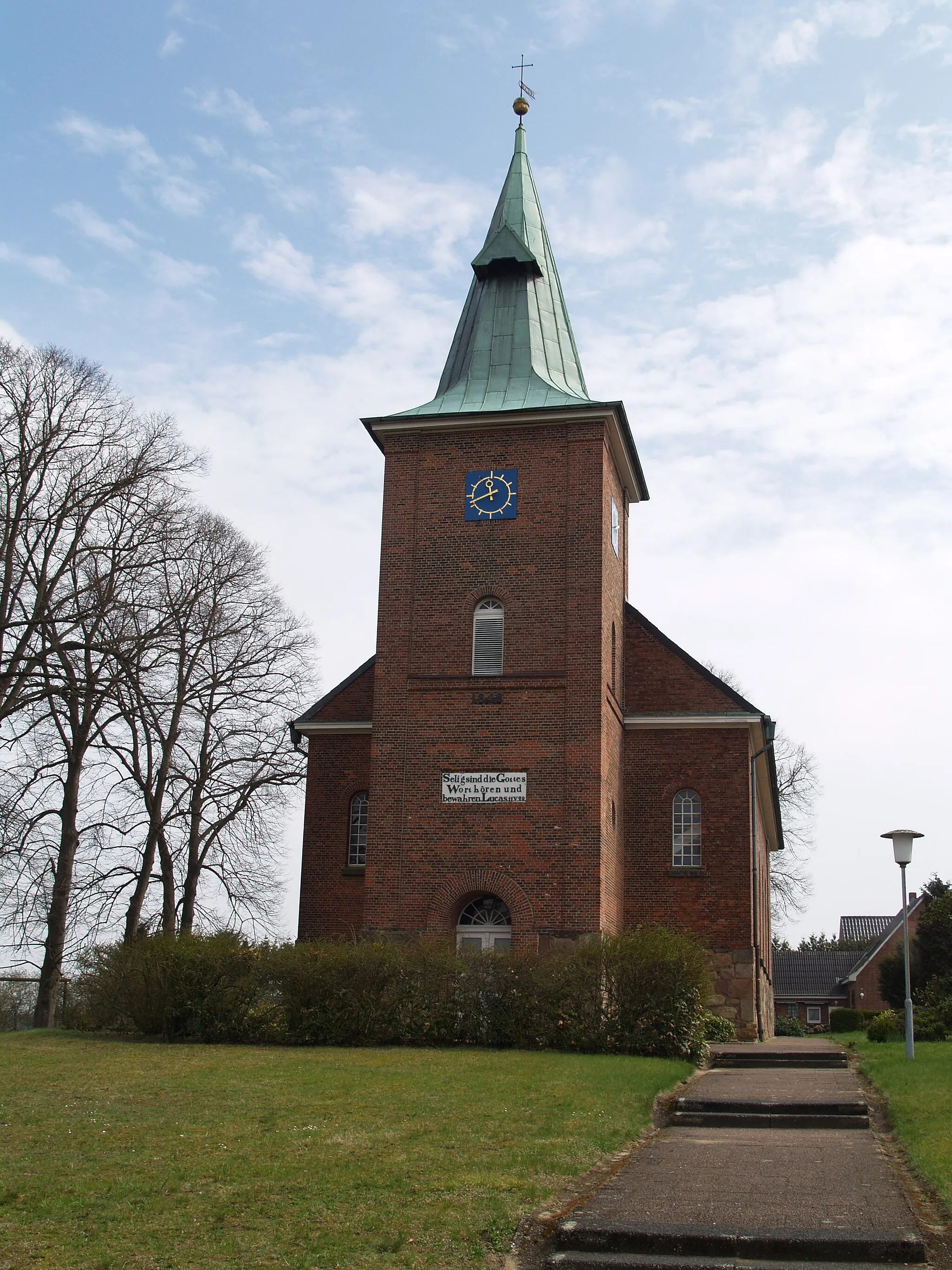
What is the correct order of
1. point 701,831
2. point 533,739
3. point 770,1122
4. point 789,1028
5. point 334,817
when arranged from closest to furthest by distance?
point 770,1122 < point 533,739 < point 701,831 < point 334,817 < point 789,1028

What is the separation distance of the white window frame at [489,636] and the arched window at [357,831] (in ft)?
14.8

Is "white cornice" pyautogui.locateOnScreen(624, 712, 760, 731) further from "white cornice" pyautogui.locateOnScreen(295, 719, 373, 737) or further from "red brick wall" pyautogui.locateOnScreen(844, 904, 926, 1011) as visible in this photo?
"red brick wall" pyautogui.locateOnScreen(844, 904, 926, 1011)

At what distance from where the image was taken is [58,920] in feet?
84.9

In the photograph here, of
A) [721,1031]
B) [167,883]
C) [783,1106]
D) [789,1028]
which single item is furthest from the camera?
[789,1028]

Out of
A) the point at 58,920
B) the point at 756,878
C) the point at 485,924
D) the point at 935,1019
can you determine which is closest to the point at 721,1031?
the point at 935,1019

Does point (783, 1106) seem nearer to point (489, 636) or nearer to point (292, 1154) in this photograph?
point (292, 1154)

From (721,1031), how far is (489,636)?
8202mm

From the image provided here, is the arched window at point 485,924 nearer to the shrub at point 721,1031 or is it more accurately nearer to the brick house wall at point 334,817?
the brick house wall at point 334,817

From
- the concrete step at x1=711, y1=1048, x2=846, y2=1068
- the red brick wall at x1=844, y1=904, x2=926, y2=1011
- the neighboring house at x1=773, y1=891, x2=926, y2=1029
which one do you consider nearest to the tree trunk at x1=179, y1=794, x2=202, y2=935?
the concrete step at x1=711, y1=1048, x2=846, y2=1068

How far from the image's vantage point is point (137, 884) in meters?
29.6

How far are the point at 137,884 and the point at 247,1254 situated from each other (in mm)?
23940

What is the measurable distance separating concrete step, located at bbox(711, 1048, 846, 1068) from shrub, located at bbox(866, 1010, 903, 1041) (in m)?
4.27

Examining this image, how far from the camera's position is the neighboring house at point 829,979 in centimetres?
6250

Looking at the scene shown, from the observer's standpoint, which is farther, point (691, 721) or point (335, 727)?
point (335, 727)
